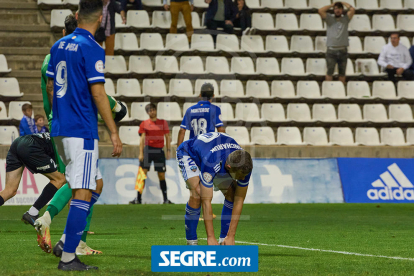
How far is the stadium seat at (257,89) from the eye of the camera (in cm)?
1800

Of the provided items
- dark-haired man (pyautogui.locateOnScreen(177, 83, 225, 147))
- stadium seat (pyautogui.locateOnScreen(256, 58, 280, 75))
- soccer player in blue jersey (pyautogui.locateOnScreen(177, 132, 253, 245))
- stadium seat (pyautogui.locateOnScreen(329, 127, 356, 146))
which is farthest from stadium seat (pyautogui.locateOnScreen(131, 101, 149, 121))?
soccer player in blue jersey (pyautogui.locateOnScreen(177, 132, 253, 245))

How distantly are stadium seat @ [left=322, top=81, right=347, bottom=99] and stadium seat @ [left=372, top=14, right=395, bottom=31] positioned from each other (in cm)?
321

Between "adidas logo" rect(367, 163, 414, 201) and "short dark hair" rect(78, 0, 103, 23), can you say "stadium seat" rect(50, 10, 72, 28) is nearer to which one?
"adidas logo" rect(367, 163, 414, 201)

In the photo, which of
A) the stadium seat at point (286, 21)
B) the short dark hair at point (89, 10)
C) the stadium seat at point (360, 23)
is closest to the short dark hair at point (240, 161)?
the short dark hair at point (89, 10)

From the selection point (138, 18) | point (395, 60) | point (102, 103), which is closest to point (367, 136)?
point (395, 60)

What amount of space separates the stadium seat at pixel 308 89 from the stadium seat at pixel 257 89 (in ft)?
3.08

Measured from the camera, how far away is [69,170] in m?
5.14

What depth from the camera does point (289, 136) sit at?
56.3 ft

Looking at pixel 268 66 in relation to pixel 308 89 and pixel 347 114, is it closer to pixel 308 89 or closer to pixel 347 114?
pixel 308 89

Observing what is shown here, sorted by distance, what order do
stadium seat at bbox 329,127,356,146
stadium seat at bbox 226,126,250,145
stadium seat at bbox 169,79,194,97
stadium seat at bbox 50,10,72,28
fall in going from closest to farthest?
stadium seat at bbox 226,126,250,145
stadium seat at bbox 329,127,356,146
stadium seat at bbox 169,79,194,97
stadium seat at bbox 50,10,72,28

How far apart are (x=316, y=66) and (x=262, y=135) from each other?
347 cm

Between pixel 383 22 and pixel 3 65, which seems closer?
pixel 3 65

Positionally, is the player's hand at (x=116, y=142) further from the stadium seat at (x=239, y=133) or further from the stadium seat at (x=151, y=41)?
the stadium seat at (x=151, y=41)

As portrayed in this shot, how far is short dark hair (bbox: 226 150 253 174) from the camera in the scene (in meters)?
5.80
